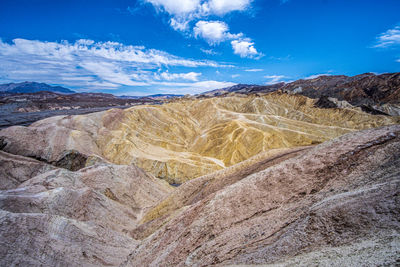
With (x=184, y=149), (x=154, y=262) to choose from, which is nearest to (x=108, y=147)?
(x=184, y=149)

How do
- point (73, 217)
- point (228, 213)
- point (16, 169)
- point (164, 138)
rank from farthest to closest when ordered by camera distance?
point (164, 138), point (16, 169), point (73, 217), point (228, 213)

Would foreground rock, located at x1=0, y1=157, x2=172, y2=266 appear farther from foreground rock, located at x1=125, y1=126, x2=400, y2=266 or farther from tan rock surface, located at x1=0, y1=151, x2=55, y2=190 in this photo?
foreground rock, located at x1=125, y1=126, x2=400, y2=266

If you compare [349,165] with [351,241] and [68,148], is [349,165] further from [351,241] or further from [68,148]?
[68,148]

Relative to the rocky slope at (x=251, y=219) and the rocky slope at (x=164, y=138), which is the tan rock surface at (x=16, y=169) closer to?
the rocky slope at (x=164, y=138)

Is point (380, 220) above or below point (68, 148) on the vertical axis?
above

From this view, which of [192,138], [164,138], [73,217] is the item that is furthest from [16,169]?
[192,138]

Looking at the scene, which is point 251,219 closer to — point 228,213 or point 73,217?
point 228,213

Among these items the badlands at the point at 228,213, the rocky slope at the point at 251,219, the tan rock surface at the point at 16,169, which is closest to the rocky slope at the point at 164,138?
the tan rock surface at the point at 16,169
